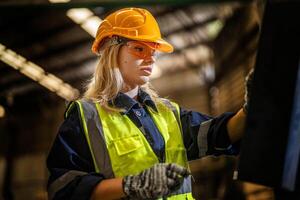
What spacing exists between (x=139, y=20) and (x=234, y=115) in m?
0.79

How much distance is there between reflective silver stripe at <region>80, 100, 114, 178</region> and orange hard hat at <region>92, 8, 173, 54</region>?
507 millimetres

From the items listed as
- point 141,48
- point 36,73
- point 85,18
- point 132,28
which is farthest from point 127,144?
point 36,73

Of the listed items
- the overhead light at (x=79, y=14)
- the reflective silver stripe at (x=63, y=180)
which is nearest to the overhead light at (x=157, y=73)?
the overhead light at (x=79, y=14)

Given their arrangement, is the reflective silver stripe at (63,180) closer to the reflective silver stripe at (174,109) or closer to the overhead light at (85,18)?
the reflective silver stripe at (174,109)

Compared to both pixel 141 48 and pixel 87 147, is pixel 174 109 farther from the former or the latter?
pixel 87 147

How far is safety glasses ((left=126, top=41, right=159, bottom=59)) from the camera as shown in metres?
2.17

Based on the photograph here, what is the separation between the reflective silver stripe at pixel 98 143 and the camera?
1.92 metres

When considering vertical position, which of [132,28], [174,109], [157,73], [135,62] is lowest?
[157,73]

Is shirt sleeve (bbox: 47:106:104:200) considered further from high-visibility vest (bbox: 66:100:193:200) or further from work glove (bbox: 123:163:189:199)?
work glove (bbox: 123:163:189:199)

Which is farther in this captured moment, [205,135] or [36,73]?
[36,73]

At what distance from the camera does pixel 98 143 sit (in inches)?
76.6

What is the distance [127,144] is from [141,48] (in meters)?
0.58

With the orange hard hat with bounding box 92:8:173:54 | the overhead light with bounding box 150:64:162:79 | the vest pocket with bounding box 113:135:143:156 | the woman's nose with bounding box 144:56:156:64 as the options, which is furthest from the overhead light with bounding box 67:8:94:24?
the vest pocket with bounding box 113:135:143:156

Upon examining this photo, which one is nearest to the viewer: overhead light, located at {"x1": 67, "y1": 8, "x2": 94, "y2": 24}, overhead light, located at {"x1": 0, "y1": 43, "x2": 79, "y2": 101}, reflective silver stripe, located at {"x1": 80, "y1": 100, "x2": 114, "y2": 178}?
reflective silver stripe, located at {"x1": 80, "y1": 100, "x2": 114, "y2": 178}
